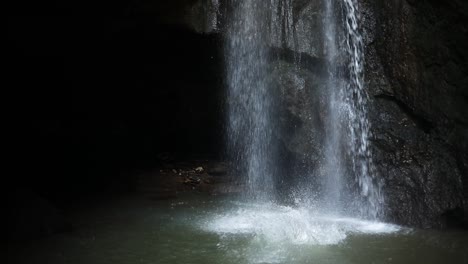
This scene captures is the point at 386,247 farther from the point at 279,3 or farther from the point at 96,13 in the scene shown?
the point at 96,13

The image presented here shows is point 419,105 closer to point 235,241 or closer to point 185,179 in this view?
point 235,241

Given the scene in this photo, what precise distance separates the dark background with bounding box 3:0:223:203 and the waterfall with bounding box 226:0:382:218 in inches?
27.2

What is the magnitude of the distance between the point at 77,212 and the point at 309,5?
541 cm

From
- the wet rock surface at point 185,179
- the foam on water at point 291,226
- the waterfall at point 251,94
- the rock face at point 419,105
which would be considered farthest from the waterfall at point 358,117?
the wet rock surface at point 185,179

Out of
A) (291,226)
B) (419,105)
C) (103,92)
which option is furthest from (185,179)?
(419,105)

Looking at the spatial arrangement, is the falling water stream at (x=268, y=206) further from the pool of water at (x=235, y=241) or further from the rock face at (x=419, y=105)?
the rock face at (x=419, y=105)

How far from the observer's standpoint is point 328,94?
7387 millimetres

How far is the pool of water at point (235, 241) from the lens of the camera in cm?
465

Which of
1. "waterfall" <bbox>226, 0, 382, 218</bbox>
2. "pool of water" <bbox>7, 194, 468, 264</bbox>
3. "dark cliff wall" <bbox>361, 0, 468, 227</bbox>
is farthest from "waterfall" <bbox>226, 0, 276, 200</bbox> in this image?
"dark cliff wall" <bbox>361, 0, 468, 227</bbox>

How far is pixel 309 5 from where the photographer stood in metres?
7.47

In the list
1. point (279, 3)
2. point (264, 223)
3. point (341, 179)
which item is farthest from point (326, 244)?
point (279, 3)

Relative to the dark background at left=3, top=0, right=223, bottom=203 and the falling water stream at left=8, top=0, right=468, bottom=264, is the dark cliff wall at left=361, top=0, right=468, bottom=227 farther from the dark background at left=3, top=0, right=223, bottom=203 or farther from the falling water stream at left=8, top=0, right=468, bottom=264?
the dark background at left=3, top=0, right=223, bottom=203

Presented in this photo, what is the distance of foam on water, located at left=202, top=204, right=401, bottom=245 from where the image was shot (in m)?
5.30

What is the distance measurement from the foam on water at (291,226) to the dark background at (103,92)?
133 inches
